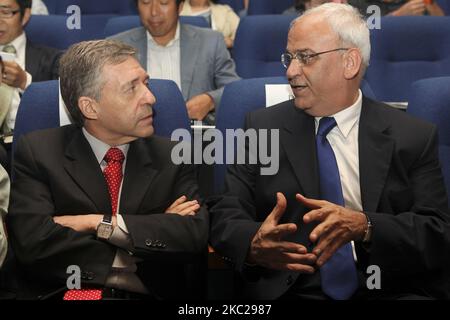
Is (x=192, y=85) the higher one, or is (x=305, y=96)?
(x=305, y=96)

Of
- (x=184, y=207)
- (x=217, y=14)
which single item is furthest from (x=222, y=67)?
(x=184, y=207)

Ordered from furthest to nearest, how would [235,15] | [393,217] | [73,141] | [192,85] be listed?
[235,15]
[192,85]
[73,141]
[393,217]

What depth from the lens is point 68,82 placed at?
2.58m

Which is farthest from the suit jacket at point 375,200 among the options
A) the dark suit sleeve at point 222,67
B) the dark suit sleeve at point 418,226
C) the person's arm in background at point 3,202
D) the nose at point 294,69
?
the dark suit sleeve at point 222,67

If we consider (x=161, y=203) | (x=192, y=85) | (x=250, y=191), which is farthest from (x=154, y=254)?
(x=192, y=85)

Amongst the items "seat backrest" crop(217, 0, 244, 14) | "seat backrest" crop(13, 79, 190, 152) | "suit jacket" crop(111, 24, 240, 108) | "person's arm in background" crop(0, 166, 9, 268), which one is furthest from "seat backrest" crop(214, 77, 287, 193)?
"seat backrest" crop(217, 0, 244, 14)

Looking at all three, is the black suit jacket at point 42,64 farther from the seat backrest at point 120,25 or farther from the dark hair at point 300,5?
the dark hair at point 300,5

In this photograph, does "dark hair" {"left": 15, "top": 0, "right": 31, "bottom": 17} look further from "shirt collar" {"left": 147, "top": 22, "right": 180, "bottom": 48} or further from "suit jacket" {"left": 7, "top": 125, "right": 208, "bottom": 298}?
"suit jacket" {"left": 7, "top": 125, "right": 208, "bottom": 298}

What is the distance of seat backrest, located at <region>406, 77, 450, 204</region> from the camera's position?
8.94 feet

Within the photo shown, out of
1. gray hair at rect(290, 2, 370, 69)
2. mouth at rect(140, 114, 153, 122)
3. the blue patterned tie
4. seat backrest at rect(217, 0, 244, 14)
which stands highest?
gray hair at rect(290, 2, 370, 69)

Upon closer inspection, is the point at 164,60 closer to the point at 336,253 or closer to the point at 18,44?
the point at 18,44

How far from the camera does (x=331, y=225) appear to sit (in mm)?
2273

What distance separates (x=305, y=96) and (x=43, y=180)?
834 mm

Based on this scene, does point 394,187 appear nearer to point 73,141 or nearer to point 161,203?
point 161,203
